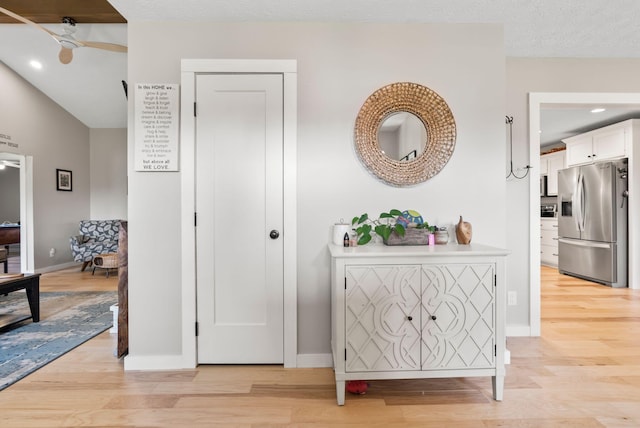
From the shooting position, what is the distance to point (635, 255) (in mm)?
4215

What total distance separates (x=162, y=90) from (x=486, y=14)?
2.10 m

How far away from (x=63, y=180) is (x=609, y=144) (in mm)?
8701

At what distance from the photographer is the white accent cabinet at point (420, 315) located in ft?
5.65

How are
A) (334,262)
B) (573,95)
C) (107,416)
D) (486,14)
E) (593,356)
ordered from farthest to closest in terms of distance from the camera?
(573,95), (593,356), (486,14), (334,262), (107,416)

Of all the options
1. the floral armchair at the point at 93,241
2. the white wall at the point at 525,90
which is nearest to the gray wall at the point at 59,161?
the floral armchair at the point at 93,241

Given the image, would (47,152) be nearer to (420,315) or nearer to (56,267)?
(56,267)

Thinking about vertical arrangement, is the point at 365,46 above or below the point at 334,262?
above

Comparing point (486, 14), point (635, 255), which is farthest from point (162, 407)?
point (635, 255)

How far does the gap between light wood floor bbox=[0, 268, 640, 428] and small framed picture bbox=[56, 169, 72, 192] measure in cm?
464

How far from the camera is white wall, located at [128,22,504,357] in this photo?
210 cm

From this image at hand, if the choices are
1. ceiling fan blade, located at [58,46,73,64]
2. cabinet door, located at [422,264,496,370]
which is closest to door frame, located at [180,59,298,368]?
cabinet door, located at [422,264,496,370]

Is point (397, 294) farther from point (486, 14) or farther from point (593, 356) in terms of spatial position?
point (486, 14)

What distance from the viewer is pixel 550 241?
5.68m

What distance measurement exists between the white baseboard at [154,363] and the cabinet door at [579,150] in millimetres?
5806
